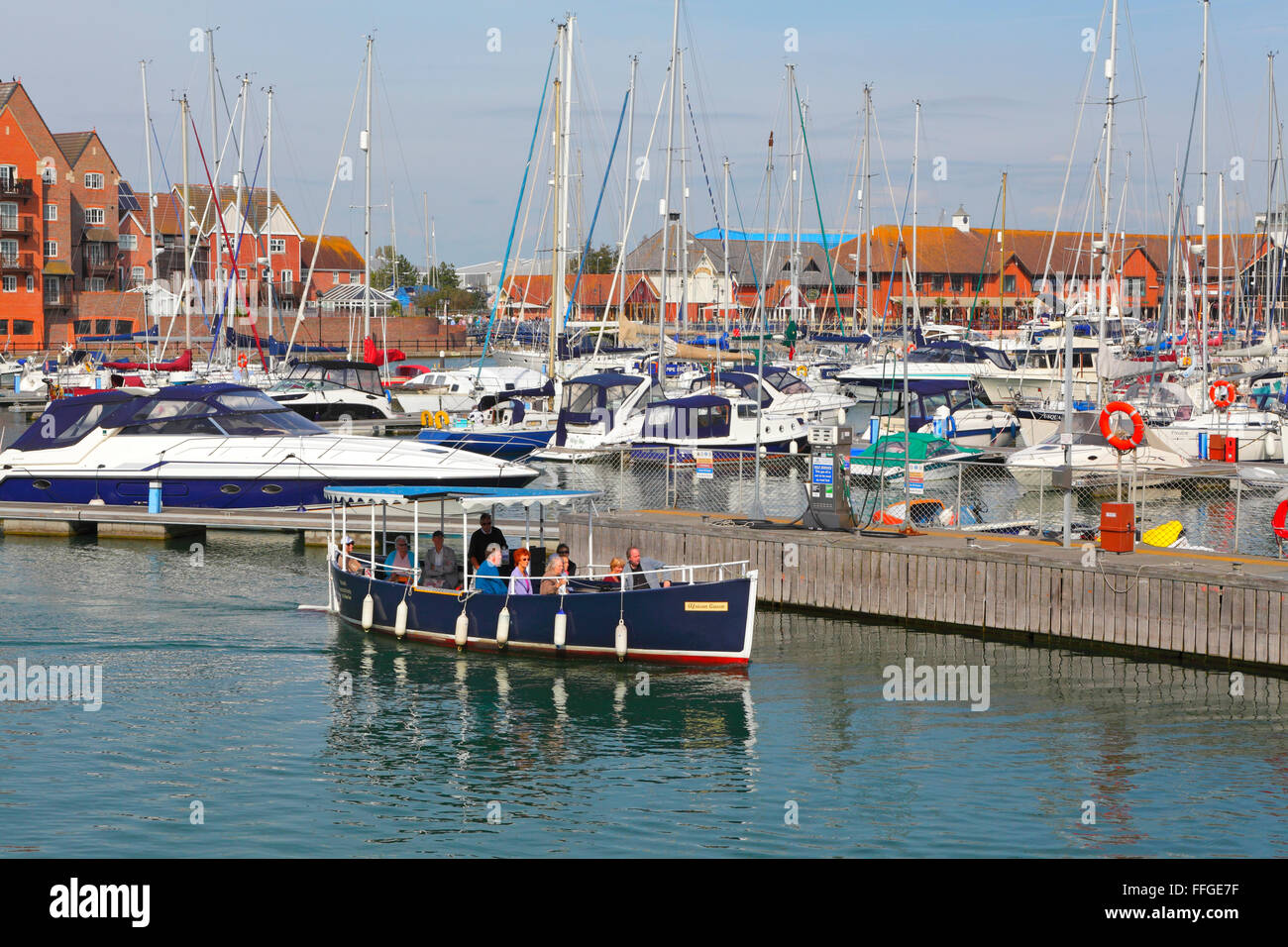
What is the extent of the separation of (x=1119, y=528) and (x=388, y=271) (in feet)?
403

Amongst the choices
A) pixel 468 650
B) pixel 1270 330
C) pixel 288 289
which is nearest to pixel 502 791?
pixel 468 650

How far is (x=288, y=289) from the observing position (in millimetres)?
113375

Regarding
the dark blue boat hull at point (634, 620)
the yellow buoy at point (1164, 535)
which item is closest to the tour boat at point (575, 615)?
the dark blue boat hull at point (634, 620)

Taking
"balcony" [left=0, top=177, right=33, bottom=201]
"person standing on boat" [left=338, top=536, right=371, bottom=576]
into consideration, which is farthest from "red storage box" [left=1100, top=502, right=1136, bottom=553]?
"balcony" [left=0, top=177, right=33, bottom=201]

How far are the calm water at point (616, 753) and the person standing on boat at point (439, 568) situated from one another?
1.11 metres

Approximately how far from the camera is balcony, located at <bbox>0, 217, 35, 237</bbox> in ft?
307

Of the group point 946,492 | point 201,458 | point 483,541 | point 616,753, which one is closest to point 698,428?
point 946,492

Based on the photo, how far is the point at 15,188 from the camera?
93.7m

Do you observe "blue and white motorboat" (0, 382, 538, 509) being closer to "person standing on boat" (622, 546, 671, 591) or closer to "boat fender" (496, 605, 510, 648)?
"boat fender" (496, 605, 510, 648)

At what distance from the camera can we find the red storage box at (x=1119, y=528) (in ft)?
74.6

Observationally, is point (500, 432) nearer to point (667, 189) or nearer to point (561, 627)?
point (667, 189)

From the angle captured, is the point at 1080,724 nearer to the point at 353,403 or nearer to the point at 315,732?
the point at 315,732

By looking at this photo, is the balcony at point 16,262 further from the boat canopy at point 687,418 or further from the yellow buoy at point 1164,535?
the yellow buoy at point 1164,535
